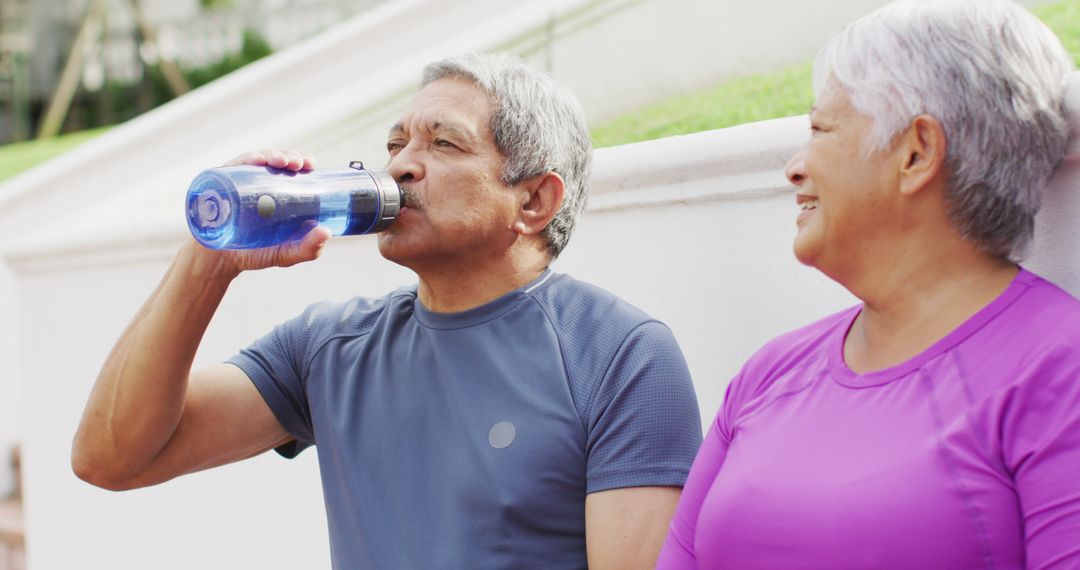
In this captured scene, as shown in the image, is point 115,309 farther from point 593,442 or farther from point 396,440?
point 593,442

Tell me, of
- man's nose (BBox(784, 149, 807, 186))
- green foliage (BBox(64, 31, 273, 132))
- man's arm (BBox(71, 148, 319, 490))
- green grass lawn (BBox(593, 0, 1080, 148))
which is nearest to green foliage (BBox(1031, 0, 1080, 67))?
green grass lawn (BBox(593, 0, 1080, 148))

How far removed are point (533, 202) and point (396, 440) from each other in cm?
A: 54

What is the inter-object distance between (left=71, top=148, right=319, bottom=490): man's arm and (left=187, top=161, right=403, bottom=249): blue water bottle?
0.24ft

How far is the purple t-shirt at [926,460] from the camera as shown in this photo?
1462 mm

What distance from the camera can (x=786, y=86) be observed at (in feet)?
15.0


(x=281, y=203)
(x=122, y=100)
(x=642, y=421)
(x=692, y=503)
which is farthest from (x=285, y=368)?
(x=122, y=100)

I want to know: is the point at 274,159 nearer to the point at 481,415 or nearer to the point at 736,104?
the point at 481,415

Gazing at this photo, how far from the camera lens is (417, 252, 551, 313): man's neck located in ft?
7.48

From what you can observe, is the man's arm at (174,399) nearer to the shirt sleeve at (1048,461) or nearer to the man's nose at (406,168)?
the man's nose at (406,168)

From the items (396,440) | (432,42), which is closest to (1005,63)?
(396,440)

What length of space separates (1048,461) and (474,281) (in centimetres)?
116

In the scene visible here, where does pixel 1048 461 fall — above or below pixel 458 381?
below

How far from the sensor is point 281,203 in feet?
6.78

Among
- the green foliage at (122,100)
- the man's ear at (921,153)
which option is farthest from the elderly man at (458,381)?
the green foliage at (122,100)
